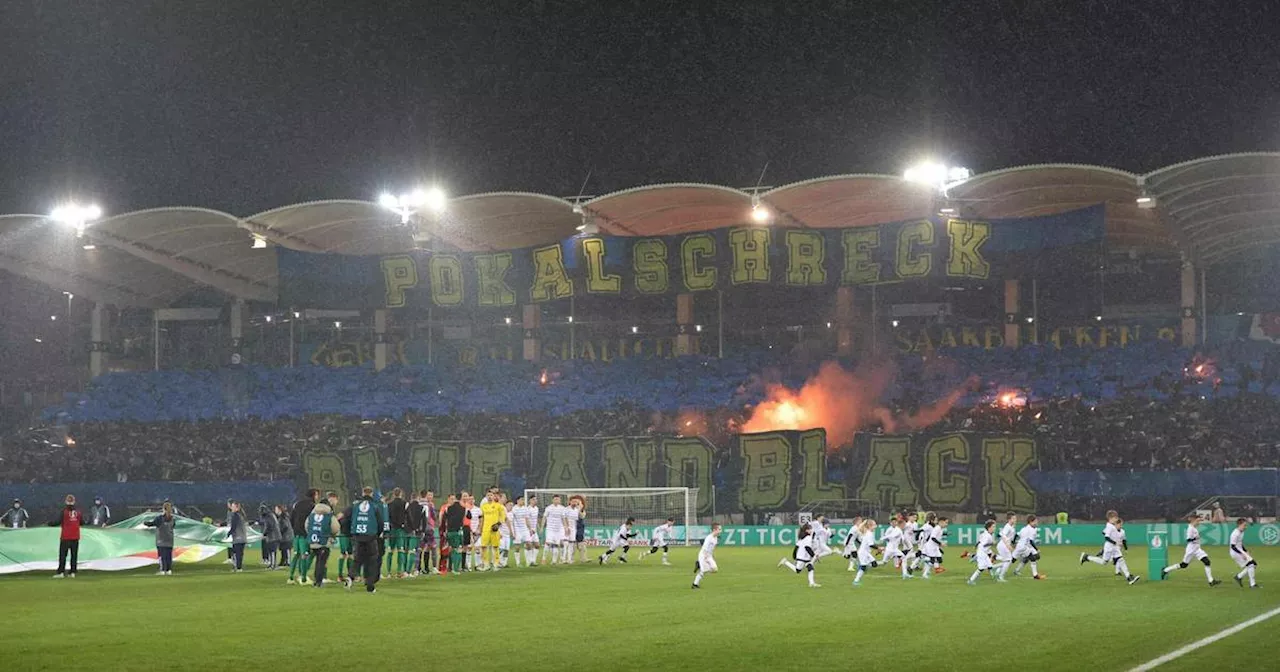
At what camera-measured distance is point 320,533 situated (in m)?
29.8

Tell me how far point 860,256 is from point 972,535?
12.8 metres

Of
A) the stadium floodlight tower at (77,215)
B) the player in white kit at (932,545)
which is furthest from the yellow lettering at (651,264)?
the player in white kit at (932,545)

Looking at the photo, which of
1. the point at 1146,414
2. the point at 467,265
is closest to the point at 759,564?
the point at 1146,414

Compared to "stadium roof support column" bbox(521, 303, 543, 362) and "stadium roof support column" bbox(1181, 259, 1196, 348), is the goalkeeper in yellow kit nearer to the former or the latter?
"stadium roof support column" bbox(521, 303, 543, 362)

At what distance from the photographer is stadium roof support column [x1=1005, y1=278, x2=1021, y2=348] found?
62700 mm

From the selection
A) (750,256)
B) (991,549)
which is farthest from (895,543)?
(750,256)

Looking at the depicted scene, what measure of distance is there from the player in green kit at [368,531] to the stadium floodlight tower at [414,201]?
1256 inches

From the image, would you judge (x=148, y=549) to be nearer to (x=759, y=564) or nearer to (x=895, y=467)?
(x=759, y=564)

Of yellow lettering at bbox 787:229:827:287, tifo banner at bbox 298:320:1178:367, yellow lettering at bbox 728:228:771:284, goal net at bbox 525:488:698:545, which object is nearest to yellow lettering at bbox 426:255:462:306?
tifo banner at bbox 298:320:1178:367

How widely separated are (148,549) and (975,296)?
129ft

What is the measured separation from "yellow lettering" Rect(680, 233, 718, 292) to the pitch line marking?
38470mm

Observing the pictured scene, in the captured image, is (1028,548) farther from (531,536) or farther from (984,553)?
(531,536)

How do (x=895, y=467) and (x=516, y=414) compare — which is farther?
(x=516, y=414)

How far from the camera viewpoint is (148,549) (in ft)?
127
